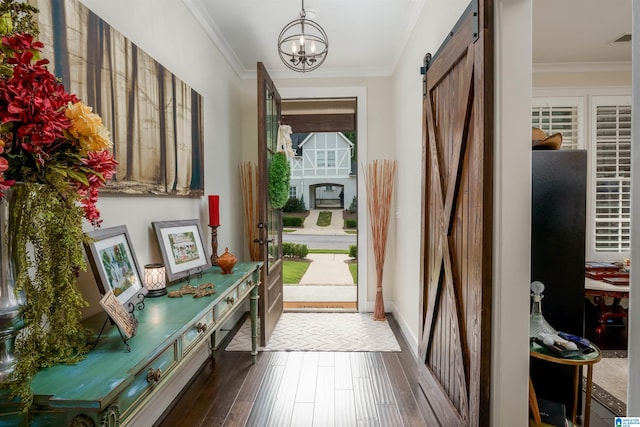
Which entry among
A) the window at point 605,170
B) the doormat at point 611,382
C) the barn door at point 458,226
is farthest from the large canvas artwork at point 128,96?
the window at point 605,170

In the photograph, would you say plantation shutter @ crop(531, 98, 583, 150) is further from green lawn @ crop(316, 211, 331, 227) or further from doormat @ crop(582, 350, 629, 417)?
green lawn @ crop(316, 211, 331, 227)

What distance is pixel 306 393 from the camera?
94.1 inches

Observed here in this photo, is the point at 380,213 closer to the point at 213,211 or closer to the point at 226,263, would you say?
the point at 213,211

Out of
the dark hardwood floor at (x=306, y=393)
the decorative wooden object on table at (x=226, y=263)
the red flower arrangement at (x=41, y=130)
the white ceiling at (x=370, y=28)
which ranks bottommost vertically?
the dark hardwood floor at (x=306, y=393)

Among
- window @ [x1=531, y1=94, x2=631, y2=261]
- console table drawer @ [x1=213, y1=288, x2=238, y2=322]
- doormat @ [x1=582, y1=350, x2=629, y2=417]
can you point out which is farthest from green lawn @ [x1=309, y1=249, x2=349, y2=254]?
console table drawer @ [x1=213, y1=288, x2=238, y2=322]

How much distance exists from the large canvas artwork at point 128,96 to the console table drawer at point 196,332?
0.75 metres

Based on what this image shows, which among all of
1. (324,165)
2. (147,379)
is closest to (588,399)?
(147,379)

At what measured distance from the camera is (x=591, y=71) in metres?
3.88

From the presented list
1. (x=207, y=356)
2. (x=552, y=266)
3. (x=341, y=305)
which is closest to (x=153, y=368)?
(x=207, y=356)

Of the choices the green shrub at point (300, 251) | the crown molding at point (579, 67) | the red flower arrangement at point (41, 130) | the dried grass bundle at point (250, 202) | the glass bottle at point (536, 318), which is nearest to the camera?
the red flower arrangement at point (41, 130)

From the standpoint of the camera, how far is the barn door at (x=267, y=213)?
10.2 feet

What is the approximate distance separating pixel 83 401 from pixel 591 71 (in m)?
5.17

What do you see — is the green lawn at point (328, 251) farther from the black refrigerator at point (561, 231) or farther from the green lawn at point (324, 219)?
the black refrigerator at point (561, 231)

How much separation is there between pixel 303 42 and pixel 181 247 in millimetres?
1711
